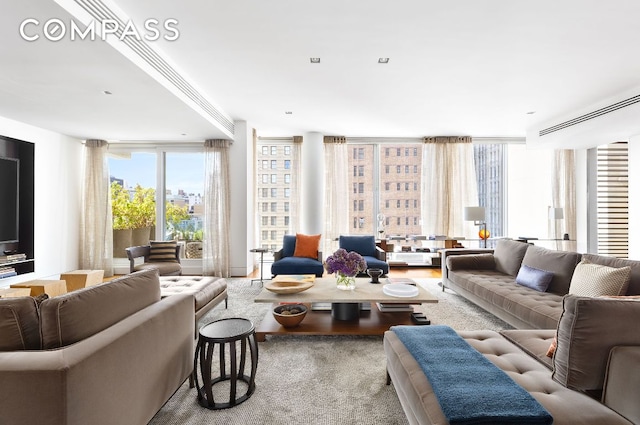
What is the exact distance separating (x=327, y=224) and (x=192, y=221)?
270 centimetres

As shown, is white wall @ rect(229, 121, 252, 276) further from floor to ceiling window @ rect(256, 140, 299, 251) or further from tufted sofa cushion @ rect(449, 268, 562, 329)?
tufted sofa cushion @ rect(449, 268, 562, 329)

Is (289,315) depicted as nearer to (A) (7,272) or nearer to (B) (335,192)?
(B) (335,192)

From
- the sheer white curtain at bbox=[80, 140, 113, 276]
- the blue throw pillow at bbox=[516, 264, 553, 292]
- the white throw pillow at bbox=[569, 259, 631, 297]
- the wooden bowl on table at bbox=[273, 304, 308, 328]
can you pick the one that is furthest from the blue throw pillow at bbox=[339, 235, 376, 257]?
the sheer white curtain at bbox=[80, 140, 113, 276]

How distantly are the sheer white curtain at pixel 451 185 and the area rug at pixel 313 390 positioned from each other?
3486 millimetres

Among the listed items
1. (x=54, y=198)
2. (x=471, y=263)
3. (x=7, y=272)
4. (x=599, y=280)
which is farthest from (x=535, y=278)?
(x=54, y=198)

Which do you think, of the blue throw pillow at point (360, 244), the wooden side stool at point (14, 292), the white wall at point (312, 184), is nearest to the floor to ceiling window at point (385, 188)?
the white wall at point (312, 184)

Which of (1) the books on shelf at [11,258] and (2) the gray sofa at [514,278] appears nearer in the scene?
(2) the gray sofa at [514,278]

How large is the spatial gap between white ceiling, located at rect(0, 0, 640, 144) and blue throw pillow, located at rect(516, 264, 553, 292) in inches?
88.4

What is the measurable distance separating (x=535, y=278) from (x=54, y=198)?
7.16 metres

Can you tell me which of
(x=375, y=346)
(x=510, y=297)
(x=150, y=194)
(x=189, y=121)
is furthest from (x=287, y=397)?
(x=150, y=194)

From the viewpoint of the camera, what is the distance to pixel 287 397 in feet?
6.59

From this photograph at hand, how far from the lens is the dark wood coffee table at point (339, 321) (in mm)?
2818

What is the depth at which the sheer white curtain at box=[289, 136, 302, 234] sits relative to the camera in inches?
256

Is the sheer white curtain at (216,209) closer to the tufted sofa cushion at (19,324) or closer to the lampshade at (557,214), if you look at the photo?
the tufted sofa cushion at (19,324)
